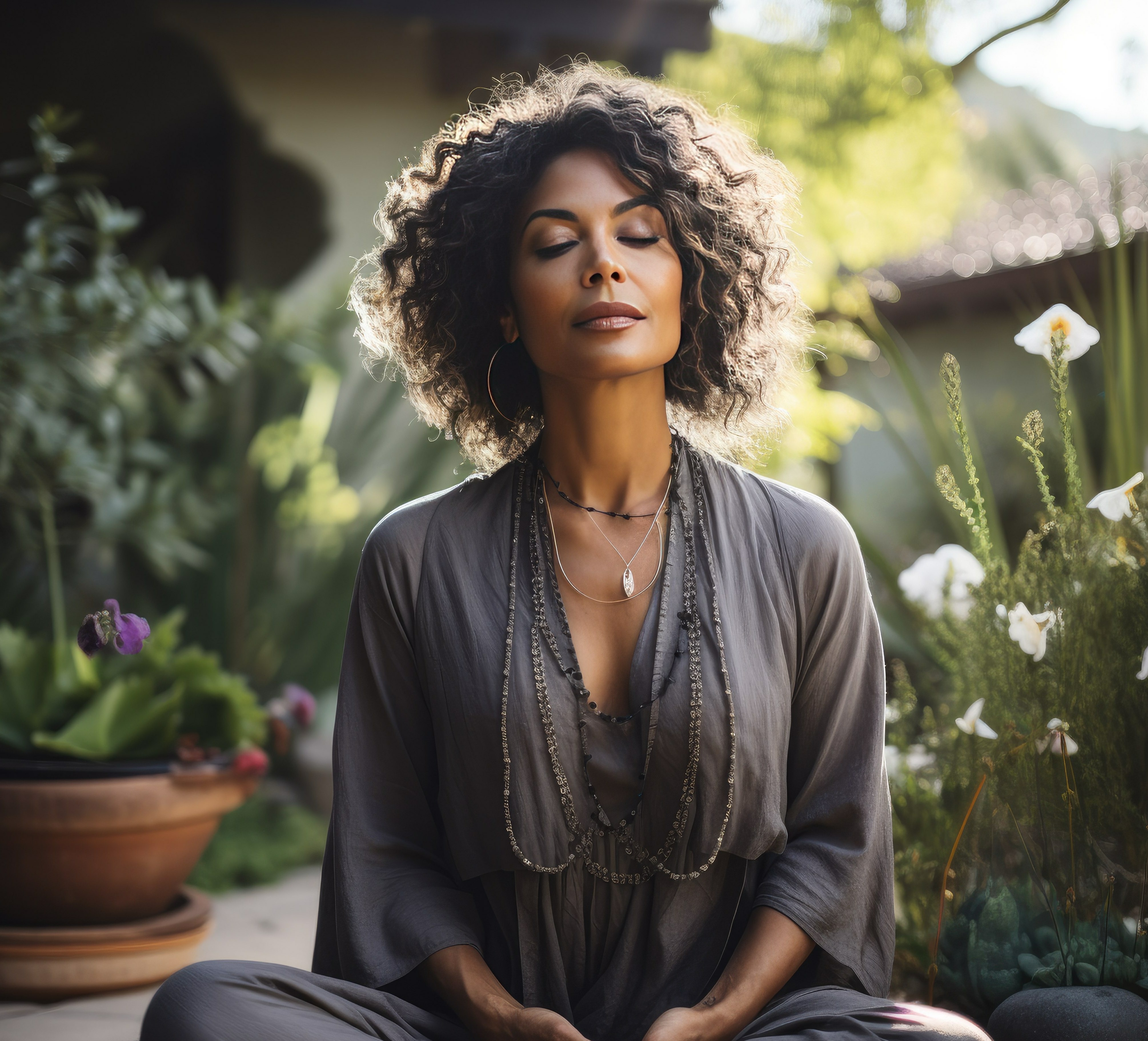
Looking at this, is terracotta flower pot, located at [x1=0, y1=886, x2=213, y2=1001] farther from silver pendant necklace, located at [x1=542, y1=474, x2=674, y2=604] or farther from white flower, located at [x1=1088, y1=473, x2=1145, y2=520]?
white flower, located at [x1=1088, y1=473, x2=1145, y2=520]

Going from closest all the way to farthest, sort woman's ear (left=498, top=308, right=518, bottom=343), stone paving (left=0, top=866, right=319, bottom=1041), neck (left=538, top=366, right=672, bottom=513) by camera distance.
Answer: neck (left=538, top=366, right=672, bottom=513) < woman's ear (left=498, top=308, right=518, bottom=343) < stone paving (left=0, top=866, right=319, bottom=1041)

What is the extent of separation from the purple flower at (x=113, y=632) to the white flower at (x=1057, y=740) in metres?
1.67

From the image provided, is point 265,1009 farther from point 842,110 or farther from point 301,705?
point 842,110

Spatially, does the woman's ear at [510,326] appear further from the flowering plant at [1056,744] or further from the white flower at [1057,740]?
the white flower at [1057,740]

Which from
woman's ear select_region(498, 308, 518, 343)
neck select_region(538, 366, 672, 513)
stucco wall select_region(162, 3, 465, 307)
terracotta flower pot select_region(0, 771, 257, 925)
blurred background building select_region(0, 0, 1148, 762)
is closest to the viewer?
neck select_region(538, 366, 672, 513)

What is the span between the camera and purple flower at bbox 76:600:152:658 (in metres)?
2.02

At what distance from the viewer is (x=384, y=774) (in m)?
1.98

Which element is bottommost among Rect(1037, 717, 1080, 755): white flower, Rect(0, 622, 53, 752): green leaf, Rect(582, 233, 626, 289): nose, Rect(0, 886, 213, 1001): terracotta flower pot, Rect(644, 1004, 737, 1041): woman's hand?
Rect(0, 886, 213, 1001): terracotta flower pot

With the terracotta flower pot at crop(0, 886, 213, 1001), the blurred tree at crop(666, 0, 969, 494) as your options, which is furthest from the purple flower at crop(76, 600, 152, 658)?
the blurred tree at crop(666, 0, 969, 494)

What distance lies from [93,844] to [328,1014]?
4.48 ft

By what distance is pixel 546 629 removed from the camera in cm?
190

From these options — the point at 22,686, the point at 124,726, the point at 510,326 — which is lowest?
the point at 124,726

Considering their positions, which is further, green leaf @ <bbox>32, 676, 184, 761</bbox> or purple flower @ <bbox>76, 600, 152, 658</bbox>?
green leaf @ <bbox>32, 676, 184, 761</bbox>

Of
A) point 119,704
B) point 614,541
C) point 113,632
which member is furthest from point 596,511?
point 119,704
